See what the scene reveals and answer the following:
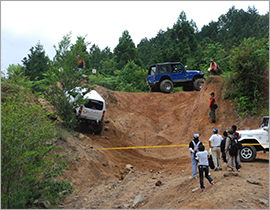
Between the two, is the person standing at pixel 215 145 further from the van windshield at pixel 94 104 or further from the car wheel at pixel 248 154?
the van windshield at pixel 94 104

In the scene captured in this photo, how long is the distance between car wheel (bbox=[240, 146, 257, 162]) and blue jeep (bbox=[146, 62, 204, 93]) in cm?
1291

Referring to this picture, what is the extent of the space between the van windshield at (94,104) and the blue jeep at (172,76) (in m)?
8.59

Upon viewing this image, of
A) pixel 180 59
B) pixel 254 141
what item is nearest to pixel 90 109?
pixel 254 141

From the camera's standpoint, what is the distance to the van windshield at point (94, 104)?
15.6m

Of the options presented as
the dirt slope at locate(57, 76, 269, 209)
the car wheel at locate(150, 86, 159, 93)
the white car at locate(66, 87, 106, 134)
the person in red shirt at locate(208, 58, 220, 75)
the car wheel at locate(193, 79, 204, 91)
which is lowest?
the dirt slope at locate(57, 76, 269, 209)

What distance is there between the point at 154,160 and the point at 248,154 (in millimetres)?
4905

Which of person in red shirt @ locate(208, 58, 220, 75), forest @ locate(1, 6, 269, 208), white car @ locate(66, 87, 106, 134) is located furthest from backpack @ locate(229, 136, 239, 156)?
person in red shirt @ locate(208, 58, 220, 75)

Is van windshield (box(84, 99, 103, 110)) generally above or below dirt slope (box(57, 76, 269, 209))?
above

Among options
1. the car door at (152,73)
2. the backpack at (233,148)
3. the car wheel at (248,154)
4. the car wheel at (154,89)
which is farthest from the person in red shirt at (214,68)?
Result: the backpack at (233,148)

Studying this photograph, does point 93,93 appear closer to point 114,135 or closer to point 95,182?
point 114,135

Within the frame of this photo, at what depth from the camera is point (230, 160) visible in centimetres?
953

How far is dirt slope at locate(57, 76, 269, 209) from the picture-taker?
7980 millimetres

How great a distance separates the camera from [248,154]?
36.3ft

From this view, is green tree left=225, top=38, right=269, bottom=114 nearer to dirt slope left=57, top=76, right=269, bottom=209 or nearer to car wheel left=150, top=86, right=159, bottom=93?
dirt slope left=57, top=76, right=269, bottom=209
